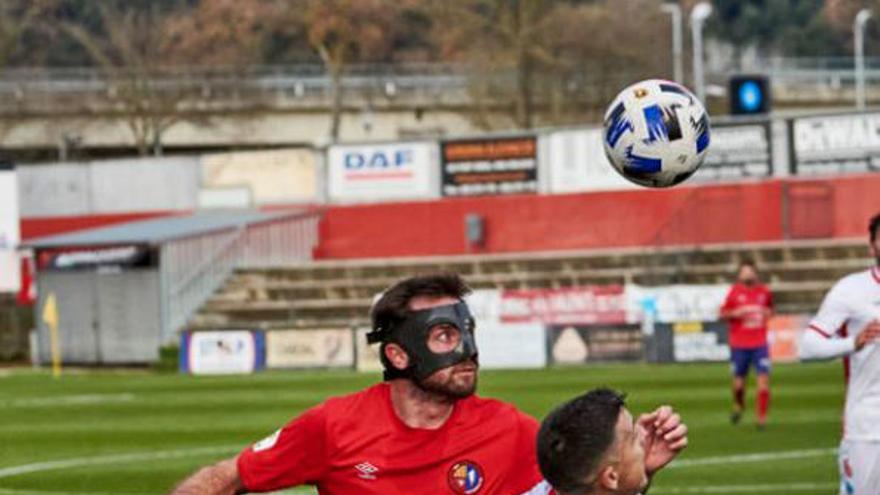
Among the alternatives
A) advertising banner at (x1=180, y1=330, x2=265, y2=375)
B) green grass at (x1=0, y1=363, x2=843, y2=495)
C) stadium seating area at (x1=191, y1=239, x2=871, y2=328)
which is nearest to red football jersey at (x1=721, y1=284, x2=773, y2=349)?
green grass at (x1=0, y1=363, x2=843, y2=495)

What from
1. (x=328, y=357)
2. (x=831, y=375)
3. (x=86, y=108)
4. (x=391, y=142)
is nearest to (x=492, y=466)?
(x=831, y=375)

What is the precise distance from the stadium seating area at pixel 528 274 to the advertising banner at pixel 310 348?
3.64 metres

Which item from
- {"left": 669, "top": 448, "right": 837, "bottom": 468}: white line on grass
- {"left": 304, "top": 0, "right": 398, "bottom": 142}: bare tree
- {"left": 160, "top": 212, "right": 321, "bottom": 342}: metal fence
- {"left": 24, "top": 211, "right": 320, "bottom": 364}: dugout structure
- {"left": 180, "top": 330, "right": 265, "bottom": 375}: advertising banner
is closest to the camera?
{"left": 669, "top": 448, "right": 837, "bottom": 468}: white line on grass

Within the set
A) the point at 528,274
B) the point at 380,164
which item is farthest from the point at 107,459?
the point at 380,164

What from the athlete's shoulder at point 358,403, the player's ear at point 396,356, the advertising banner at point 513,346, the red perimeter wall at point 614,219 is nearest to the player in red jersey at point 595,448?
the player's ear at point 396,356

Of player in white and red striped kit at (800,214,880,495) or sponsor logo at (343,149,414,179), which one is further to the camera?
sponsor logo at (343,149,414,179)

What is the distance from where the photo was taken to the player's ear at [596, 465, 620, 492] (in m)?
7.24

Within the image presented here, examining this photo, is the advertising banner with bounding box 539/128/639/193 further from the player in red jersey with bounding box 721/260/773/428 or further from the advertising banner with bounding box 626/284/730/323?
the player in red jersey with bounding box 721/260/773/428

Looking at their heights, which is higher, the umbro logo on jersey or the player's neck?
the player's neck

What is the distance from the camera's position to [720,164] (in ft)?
187

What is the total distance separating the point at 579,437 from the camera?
7238mm

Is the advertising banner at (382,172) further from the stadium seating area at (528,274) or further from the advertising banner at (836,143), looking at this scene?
the advertising banner at (836,143)

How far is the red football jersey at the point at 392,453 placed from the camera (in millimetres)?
9328

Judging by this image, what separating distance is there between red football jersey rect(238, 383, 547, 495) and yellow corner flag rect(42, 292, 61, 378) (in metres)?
41.1
